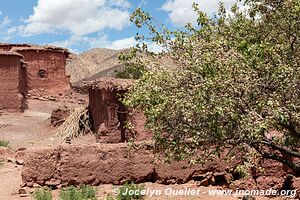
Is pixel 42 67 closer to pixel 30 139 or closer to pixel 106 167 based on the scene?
pixel 30 139

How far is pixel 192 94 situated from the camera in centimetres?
489

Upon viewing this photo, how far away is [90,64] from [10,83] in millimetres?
36297

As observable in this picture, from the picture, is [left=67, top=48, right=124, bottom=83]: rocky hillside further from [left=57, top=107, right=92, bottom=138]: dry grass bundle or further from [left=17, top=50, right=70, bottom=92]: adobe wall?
[left=57, top=107, right=92, bottom=138]: dry grass bundle

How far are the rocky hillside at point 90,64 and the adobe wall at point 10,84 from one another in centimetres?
2861

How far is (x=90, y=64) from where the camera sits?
6022 cm

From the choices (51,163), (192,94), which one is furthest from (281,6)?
(51,163)

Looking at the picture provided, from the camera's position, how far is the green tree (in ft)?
15.2

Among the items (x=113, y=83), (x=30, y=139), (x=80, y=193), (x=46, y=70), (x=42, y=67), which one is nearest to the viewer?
(x=80, y=193)

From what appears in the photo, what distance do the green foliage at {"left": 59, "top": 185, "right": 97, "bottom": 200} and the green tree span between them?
300cm

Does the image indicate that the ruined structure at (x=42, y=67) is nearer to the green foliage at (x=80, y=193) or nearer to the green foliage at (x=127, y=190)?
the green foliage at (x=80, y=193)

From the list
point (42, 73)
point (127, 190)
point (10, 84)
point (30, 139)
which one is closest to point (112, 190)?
point (127, 190)

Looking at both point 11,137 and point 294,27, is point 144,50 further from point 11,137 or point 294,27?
point 11,137

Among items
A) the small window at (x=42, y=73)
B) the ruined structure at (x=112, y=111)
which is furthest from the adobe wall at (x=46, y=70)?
the ruined structure at (x=112, y=111)

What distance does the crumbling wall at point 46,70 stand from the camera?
2997 cm
